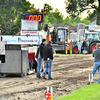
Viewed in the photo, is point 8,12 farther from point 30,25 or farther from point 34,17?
point 30,25

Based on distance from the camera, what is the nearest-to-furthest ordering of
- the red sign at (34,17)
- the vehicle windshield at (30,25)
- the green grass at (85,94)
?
the green grass at (85,94) < the vehicle windshield at (30,25) < the red sign at (34,17)

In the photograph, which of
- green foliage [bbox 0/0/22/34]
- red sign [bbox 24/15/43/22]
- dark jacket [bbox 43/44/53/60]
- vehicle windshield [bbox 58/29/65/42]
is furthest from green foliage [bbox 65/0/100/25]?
dark jacket [bbox 43/44/53/60]

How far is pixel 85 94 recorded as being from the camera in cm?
966

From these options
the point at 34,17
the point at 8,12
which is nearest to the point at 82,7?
the point at 8,12

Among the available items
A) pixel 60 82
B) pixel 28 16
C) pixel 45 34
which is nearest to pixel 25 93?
pixel 60 82

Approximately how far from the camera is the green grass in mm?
9014

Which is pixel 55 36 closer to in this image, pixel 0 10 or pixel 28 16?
pixel 28 16

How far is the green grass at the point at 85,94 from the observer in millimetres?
9014

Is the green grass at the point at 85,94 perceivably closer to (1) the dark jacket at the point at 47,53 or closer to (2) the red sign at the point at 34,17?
(1) the dark jacket at the point at 47,53

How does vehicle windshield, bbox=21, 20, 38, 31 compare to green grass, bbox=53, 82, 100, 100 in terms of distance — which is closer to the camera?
green grass, bbox=53, 82, 100, 100

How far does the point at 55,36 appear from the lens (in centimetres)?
3800

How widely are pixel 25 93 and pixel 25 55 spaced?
4508mm

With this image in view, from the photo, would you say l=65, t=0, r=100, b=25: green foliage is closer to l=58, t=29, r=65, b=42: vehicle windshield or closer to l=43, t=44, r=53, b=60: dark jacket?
l=58, t=29, r=65, b=42: vehicle windshield

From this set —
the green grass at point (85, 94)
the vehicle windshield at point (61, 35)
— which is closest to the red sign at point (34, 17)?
the green grass at point (85, 94)
